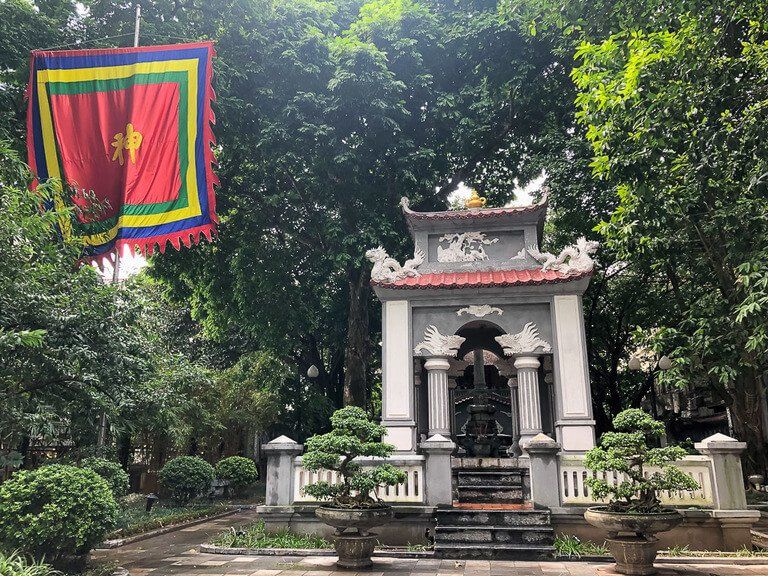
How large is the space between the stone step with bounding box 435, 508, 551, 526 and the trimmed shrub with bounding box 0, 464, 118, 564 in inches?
184

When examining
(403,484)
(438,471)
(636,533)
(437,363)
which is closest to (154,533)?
(403,484)

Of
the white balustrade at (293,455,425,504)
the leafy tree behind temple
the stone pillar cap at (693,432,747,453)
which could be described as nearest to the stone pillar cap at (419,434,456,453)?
the white balustrade at (293,455,425,504)

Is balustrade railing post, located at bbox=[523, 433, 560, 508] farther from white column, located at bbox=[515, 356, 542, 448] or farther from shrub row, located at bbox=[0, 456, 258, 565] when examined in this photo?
shrub row, located at bbox=[0, 456, 258, 565]

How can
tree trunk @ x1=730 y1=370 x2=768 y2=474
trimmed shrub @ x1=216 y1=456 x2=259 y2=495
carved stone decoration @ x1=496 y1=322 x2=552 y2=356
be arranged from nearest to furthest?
carved stone decoration @ x1=496 y1=322 x2=552 y2=356 < tree trunk @ x1=730 y1=370 x2=768 y2=474 < trimmed shrub @ x1=216 y1=456 x2=259 y2=495

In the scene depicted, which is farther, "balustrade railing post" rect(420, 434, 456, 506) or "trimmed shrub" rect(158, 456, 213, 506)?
"trimmed shrub" rect(158, 456, 213, 506)

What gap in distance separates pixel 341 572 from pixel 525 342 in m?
5.57

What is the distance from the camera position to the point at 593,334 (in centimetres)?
2039

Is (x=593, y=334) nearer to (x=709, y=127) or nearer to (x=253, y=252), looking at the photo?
(x=253, y=252)

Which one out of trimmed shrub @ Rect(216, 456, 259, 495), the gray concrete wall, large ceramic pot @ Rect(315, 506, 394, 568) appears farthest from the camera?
trimmed shrub @ Rect(216, 456, 259, 495)

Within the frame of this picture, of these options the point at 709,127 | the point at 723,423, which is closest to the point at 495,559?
the point at 709,127

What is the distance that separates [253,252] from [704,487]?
478 inches

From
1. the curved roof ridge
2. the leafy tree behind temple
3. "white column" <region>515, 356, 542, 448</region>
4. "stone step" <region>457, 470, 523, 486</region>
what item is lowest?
"stone step" <region>457, 470, 523, 486</region>

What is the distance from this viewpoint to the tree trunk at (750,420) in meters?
13.2

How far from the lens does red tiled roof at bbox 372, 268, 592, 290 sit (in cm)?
1096
